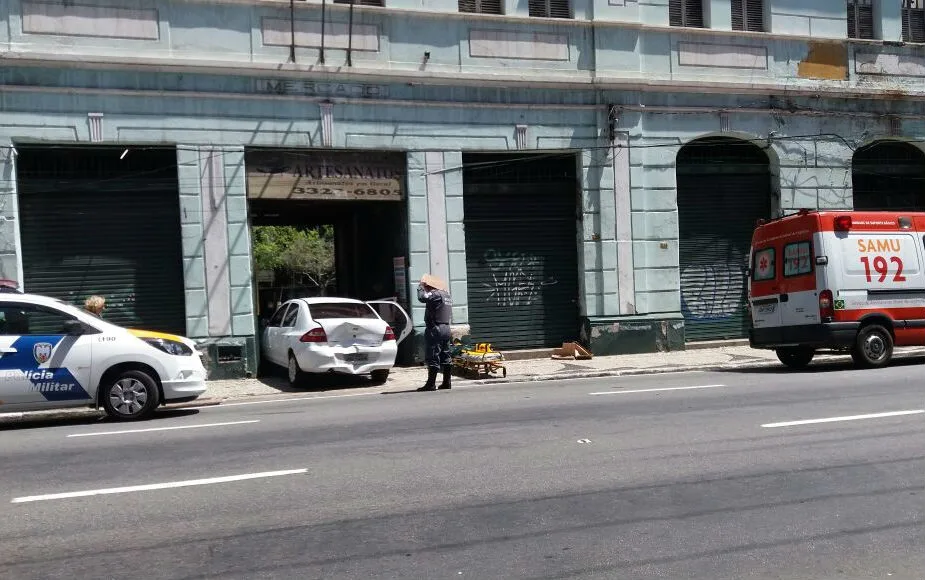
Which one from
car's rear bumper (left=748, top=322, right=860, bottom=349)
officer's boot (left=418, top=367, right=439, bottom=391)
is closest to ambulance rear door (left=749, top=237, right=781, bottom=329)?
car's rear bumper (left=748, top=322, right=860, bottom=349)

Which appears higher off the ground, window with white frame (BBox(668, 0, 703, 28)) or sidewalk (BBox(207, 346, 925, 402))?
window with white frame (BBox(668, 0, 703, 28))

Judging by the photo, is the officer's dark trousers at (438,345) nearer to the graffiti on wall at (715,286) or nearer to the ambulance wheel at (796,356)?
the ambulance wheel at (796,356)

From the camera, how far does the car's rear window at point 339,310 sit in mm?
15005

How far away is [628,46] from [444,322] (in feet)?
27.1

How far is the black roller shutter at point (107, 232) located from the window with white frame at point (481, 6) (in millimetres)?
6157

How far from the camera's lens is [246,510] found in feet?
20.8

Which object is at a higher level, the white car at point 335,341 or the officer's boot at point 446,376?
the white car at point 335,341

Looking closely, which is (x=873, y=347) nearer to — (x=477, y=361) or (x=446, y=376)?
(x=477, y=361)

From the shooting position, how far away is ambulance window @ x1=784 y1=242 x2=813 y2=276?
14.7 m

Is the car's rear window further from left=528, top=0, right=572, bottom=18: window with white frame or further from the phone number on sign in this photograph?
left=528, top=0, right=572, bottom=18: window with white frame

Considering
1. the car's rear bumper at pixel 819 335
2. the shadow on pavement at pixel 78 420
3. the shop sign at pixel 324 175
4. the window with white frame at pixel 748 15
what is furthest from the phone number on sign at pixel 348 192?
the window with white frame at pixel 748 15

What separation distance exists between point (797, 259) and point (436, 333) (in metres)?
5.98

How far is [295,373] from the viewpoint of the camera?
15.1 metres

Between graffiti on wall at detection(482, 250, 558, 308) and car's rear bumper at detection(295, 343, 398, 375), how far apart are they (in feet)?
13.9
